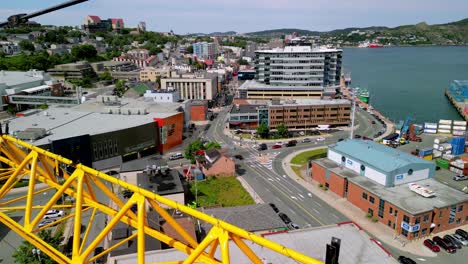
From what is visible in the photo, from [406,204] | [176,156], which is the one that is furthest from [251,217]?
[176,156]

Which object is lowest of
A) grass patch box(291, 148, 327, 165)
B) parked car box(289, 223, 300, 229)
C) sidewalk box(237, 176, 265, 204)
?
parked car box(289, 223, 300, 229)

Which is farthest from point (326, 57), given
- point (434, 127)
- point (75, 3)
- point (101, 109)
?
point (75, 3)

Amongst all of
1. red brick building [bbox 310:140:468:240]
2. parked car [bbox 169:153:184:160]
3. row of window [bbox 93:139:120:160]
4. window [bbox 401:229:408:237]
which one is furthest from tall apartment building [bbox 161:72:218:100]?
window [bbox 401:229:408:237]

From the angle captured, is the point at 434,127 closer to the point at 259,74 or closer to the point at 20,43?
the point at 259,74

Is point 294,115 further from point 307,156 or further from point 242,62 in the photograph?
point 242,62

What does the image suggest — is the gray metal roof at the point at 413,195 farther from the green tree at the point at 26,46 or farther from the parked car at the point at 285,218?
the green tree at the point at 26,46

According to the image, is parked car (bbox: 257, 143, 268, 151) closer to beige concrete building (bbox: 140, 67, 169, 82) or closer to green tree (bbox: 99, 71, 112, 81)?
beige concrete building (bbox: 140, 67, 169, 82)

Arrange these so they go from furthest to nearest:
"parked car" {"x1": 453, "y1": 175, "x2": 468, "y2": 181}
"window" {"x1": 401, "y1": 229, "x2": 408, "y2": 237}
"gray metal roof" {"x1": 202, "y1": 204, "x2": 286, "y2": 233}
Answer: "parked car" {"x1": 453, "y1": 175, "x2": 468, "y2": 181}, "window" {"x1": 401, "y1": 229, "x2": 408, "y2": 237}, "gray metal roof" {"x1": 202, "y1": 204, "x2": 286, "y2": 233}
